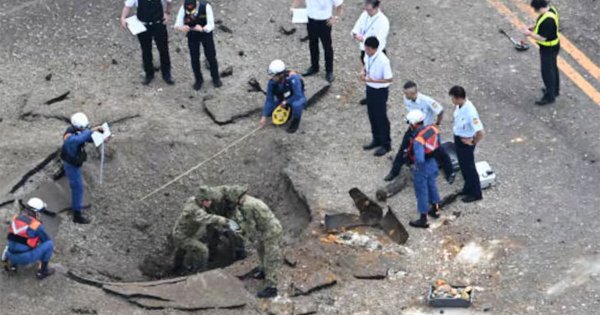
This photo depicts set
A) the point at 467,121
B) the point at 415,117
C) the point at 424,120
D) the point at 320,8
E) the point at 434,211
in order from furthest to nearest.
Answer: the point at 320,8
the point at 424,120
the point at 434,211
the point at 467,121
the point at 415,117

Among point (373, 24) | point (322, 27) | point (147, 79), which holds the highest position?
point (373, 24)

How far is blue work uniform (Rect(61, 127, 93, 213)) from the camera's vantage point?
48.1 ft

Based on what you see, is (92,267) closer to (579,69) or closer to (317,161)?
(317,161)

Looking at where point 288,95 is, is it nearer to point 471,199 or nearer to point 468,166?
point 468,166

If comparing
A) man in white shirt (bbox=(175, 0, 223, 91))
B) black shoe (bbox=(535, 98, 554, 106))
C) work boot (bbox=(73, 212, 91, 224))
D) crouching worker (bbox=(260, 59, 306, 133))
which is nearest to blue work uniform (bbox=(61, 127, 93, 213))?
work boot (bbox=(73, 212, 91, 224))

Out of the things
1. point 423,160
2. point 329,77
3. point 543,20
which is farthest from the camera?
point 329,77

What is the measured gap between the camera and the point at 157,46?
17812mm

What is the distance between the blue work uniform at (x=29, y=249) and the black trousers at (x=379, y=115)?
187 inches

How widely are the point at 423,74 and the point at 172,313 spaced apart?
6.39m

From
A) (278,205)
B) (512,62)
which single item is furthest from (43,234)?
(512,62)

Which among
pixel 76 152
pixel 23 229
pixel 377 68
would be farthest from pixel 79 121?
pixel 377 68

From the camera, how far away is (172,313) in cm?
1332

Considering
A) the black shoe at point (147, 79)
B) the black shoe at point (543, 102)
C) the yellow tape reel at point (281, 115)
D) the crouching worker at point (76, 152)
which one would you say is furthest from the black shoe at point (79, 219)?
the black shoe at point (543, 102)

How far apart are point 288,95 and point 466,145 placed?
9.22 feet
